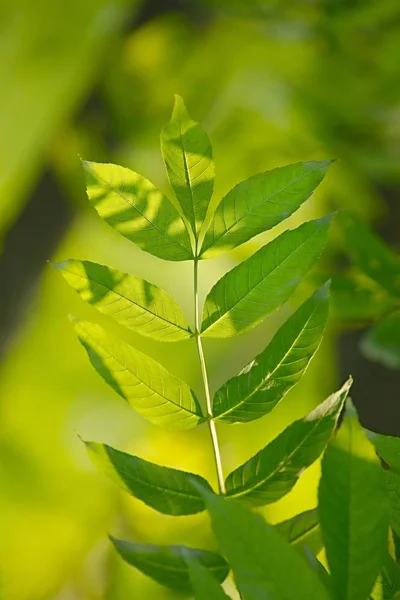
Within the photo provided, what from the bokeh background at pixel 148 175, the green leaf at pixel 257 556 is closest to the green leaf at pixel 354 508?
the green leaf at pixel 257 556

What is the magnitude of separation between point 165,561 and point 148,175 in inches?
29.3

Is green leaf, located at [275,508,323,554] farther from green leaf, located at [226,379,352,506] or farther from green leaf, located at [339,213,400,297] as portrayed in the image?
green leaf, located at [339,213,400,297]

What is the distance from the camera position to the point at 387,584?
0.22m

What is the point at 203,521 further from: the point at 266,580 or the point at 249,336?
the point at 266,580

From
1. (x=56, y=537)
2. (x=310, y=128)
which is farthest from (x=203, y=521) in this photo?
(x=310, y=128)

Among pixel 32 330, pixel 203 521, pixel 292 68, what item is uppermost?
pixel 292 68

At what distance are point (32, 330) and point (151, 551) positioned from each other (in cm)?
71

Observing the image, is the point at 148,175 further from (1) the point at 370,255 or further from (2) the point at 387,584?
(2) the point at 387,584

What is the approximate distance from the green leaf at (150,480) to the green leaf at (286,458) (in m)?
0.01

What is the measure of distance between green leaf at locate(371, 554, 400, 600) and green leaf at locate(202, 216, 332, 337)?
0.29 ft

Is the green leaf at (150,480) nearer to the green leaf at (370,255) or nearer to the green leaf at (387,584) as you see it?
the green leaf at (387,584)

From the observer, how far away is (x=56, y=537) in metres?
0.82

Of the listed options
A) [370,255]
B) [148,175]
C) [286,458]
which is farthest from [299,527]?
[148,175]

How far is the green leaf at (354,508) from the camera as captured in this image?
0.58ft
